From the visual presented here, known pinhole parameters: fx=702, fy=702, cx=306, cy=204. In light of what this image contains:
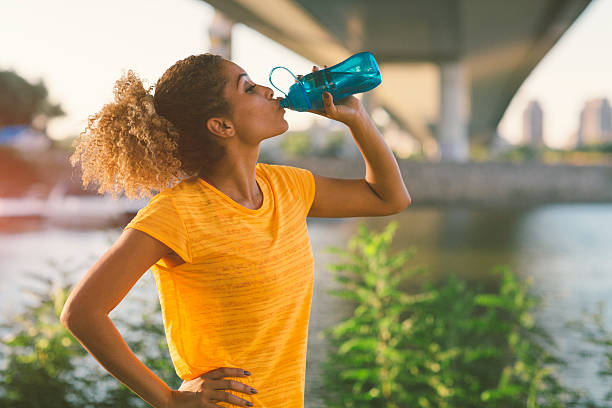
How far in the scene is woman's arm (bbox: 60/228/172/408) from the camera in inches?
55.3

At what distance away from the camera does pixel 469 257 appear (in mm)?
13141

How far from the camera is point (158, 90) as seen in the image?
5.42ft

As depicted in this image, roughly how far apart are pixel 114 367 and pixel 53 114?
4692 cm

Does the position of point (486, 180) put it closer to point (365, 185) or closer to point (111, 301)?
point (365, 185)

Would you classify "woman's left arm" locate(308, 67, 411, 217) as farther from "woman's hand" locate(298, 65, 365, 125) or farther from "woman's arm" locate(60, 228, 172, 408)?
"woman's arm" locate(60, 228, 172, 408)

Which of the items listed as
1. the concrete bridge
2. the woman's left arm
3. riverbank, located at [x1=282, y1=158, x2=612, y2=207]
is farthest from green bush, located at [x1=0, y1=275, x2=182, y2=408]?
riverbank, located at [x1=282, y1=158, x2=612, y2=207]

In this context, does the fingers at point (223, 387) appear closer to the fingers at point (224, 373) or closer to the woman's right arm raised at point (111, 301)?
the fingers at point (224, 373)

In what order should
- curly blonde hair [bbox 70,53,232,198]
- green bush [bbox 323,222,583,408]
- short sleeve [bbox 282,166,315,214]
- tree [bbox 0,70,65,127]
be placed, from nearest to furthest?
curly blonde hair [bbox 70,53,232,198]
short sleeve [bbox 282,166,315,214]
green bush [bbox 323,222,583,408]
tree [bbox 0,70,65,127]

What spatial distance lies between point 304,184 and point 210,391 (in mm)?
596

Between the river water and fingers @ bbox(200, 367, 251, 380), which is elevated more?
the river water

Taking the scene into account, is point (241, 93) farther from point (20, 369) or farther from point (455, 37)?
point (455, 37)

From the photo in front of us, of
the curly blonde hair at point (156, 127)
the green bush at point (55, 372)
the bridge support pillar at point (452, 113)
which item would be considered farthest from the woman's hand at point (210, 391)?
the bridge support pillar at point (452, 113)

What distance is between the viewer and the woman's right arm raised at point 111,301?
1.40 meters

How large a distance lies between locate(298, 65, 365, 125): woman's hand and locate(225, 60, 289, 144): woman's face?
10 centimetres
